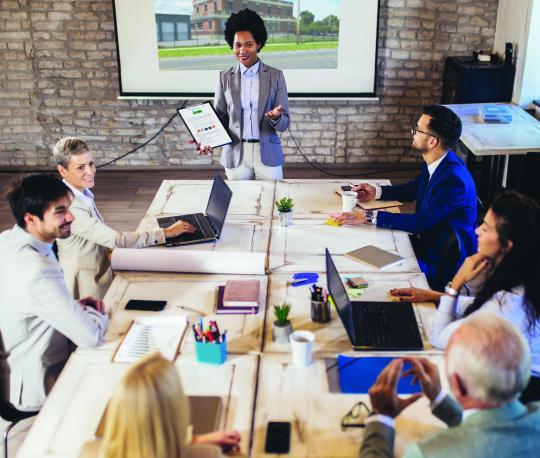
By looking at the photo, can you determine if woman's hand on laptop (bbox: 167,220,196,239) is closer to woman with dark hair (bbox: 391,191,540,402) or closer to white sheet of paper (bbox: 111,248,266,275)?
white sheet of paper (bbox: 111,248,266,275)

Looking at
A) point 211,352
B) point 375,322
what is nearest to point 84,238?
point 211,352

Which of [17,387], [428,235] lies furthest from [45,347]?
[428,235]

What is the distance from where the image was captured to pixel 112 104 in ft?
21.4

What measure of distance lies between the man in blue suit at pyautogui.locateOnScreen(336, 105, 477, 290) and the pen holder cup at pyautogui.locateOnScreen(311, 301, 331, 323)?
3.31ft

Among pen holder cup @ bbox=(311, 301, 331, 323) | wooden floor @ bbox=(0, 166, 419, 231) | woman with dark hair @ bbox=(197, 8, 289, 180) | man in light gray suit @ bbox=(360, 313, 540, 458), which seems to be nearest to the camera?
man in light gray suit @ bbox=(360, 313, 540, 458)

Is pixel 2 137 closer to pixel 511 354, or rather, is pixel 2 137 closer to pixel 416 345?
pixel 416 345

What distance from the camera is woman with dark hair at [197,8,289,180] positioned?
436 centimetres

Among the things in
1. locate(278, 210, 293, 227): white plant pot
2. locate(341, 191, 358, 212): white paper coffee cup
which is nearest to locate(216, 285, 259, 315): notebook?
locate(278, 210, 293, 227): white plant pot

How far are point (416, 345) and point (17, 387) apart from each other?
153 centimetres

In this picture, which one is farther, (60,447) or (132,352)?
(132,352)

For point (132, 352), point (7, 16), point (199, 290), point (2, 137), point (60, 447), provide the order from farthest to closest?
point (2, 137) < point (7, 16) < point (199, 290) < point (132, 352) < point (60, 447)

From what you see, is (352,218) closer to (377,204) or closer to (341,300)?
(377,204)

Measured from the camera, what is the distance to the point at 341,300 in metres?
2.45

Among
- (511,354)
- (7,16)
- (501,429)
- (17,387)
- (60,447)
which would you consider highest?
(7,16)
